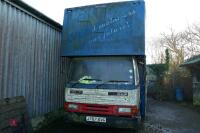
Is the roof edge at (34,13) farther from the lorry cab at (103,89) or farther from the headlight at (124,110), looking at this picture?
the headlight at (124,110)

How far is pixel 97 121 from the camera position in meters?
7.12

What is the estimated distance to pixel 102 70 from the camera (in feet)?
24.5

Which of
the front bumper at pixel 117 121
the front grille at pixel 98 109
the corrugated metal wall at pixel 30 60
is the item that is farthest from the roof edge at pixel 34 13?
the front bumper at pixel 117 121

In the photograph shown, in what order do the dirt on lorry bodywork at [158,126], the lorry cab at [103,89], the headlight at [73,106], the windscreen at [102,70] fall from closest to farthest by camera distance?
1. the lorry cab at [103,89]
2. the windscreen at [102,70]
3. the headlight at [73,106]
4. the dirt on lorry bodywork at [158,126]

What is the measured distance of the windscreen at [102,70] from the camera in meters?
7.32

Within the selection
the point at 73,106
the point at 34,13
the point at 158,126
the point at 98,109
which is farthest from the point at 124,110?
the point at 34,13

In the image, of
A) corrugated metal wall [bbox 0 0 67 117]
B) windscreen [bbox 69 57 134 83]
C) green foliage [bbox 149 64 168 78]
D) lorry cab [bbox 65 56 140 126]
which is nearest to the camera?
corrugated metal wall [bbox 0 0 67 117]

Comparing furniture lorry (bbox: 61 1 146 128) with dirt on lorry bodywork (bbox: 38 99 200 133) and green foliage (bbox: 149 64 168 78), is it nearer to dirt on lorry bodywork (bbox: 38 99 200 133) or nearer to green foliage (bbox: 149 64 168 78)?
dirt on lorry bodywork (bbox: 38 99 200 133)

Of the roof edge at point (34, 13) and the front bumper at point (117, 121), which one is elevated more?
the roof edge at point (34, 13)

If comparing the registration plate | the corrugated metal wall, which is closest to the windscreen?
the registration plate

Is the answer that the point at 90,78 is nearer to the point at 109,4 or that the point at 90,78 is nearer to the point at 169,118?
the point at 109,4

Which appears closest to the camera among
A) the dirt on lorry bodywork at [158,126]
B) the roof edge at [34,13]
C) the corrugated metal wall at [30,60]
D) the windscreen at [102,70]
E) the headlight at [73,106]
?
the corrugated metal wall at [30,60]

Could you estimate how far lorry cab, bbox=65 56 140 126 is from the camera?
23.1 feet

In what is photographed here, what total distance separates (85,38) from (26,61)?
74.1 inches
